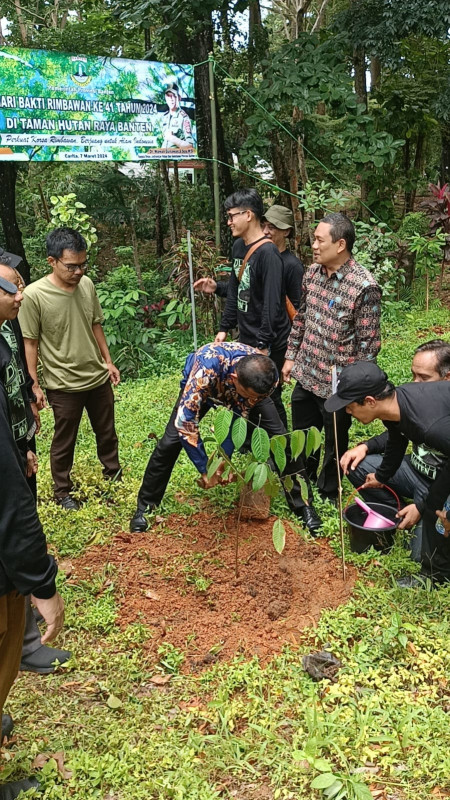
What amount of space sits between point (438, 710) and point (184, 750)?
105 centimetres

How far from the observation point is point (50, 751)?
2.64m

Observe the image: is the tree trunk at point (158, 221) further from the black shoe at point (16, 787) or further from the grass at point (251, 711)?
the black shoe at point (16, 787)

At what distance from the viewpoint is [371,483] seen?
3822mm

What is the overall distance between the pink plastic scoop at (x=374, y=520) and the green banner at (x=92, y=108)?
4.30m

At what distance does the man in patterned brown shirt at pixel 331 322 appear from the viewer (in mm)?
3836

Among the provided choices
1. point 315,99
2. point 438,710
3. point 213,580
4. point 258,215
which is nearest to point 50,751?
point 213,580

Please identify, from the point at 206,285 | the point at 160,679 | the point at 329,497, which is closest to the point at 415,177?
the point at 206,285

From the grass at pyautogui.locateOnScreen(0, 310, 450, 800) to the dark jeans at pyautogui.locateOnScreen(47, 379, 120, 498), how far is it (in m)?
0.98

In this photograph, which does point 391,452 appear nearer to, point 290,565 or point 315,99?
point 290,565

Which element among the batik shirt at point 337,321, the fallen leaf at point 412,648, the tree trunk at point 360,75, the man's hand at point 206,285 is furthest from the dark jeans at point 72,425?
the tree trunk at point 360,75

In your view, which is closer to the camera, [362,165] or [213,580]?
[213,580]

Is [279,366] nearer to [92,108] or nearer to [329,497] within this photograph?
→ [329,497]

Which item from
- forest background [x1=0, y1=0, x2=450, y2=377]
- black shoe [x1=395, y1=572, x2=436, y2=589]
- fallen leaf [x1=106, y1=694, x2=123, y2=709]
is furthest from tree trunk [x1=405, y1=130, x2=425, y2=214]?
fallen leaf [x1=106, y1=694, x2=123, y2=709]

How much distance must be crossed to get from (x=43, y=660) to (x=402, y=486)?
2.24m
